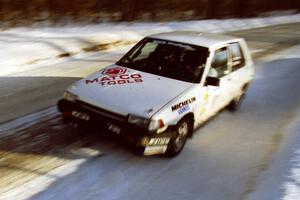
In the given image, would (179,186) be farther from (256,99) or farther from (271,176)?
(256,99)

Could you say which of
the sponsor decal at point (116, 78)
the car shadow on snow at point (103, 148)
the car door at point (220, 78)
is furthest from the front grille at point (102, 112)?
the car door at point (220, 78)

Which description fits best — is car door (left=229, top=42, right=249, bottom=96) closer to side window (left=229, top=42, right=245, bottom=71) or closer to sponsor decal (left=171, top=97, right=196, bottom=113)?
side window (left=229, top=42, right=245, bottom=71)

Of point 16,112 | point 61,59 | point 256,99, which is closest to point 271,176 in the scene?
point 256,99

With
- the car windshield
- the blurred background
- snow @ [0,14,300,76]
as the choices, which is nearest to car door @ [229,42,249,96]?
the car windshield

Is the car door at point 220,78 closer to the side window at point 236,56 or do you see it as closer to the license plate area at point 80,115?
the side window at point 236,56

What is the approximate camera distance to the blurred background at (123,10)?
17.2m

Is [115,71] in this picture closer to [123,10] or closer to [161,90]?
[161,90]

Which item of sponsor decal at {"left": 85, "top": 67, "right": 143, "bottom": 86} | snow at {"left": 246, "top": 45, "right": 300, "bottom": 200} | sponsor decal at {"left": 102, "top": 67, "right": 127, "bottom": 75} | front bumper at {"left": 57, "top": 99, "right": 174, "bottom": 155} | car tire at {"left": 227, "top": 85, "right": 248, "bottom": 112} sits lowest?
snow at {"left": 246, "top": 45, "right": 300, "bottom": 200}

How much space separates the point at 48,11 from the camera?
60.1 feet

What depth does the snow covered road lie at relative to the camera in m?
4.98

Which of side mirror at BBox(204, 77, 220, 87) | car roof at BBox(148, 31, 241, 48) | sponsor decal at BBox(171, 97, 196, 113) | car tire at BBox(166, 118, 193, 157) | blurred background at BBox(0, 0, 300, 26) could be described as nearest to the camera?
sponsor decal at BBox(171, 97, 196, 113)

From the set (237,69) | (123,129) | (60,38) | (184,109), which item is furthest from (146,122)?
(60,38)

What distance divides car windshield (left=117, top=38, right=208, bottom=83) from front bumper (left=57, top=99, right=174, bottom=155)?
1.25 m

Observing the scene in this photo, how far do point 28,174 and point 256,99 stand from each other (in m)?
5.88
